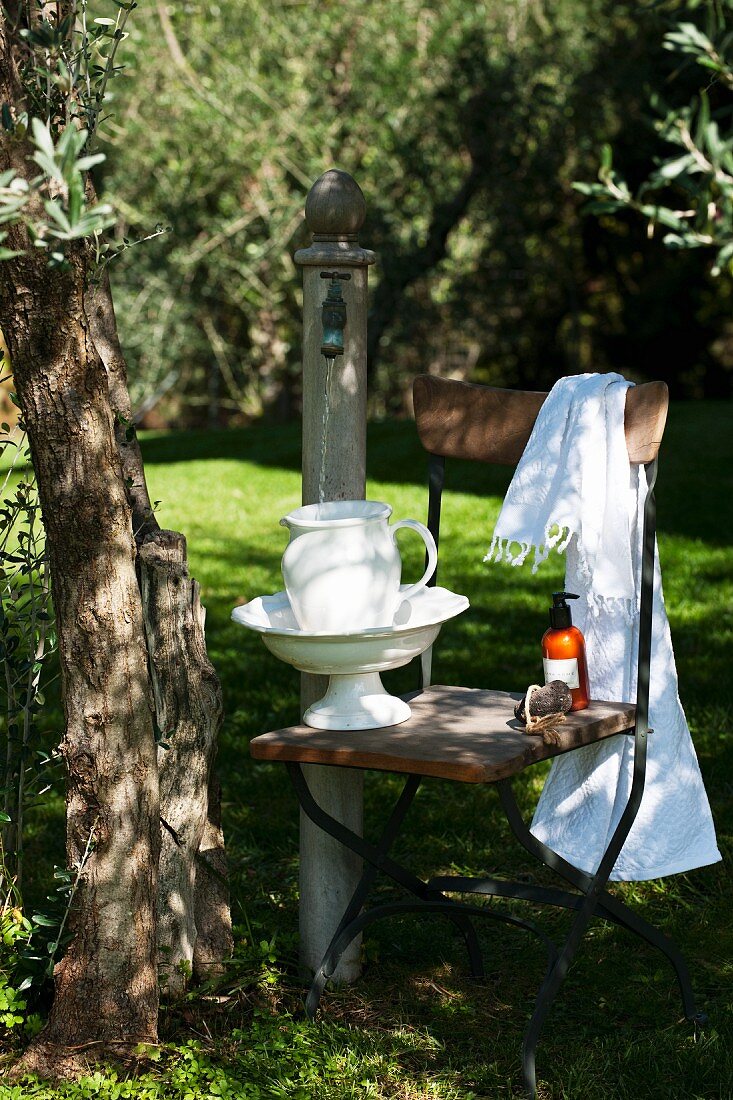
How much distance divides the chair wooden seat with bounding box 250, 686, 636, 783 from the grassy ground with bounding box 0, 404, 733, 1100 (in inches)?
23.1

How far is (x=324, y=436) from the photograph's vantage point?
2.70m

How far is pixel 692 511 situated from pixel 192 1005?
5647mm

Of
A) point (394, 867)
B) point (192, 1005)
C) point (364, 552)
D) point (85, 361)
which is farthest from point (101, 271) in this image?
point (192, 1005)

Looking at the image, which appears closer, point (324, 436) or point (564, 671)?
point (564, 671)

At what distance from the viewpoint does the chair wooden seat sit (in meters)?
2.24

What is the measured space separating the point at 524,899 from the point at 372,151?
11.5m

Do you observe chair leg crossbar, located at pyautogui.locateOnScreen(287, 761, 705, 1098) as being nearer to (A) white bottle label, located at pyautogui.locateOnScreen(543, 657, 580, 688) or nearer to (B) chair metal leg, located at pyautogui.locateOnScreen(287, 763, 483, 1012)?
(B) chair metal leg, located at pyautogui.locateOnScreen(287, 763, 483, 1012)

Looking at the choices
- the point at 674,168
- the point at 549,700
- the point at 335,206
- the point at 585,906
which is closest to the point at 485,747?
the point at 549,700

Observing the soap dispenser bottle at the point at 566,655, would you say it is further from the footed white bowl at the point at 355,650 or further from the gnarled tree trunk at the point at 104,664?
the gnarled tree trunk at the point at 104,664

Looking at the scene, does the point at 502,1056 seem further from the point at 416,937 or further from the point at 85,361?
the point at 85,361

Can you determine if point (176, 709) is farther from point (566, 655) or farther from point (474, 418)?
point (474, 418)

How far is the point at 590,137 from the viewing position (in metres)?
13.9

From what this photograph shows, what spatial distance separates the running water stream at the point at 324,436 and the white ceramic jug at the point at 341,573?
211mm

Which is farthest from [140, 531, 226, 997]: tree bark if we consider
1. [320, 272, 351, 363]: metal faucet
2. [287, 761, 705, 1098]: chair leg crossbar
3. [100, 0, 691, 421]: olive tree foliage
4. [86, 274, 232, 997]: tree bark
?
[100, 0, 691, 421]: olive tree foliage
